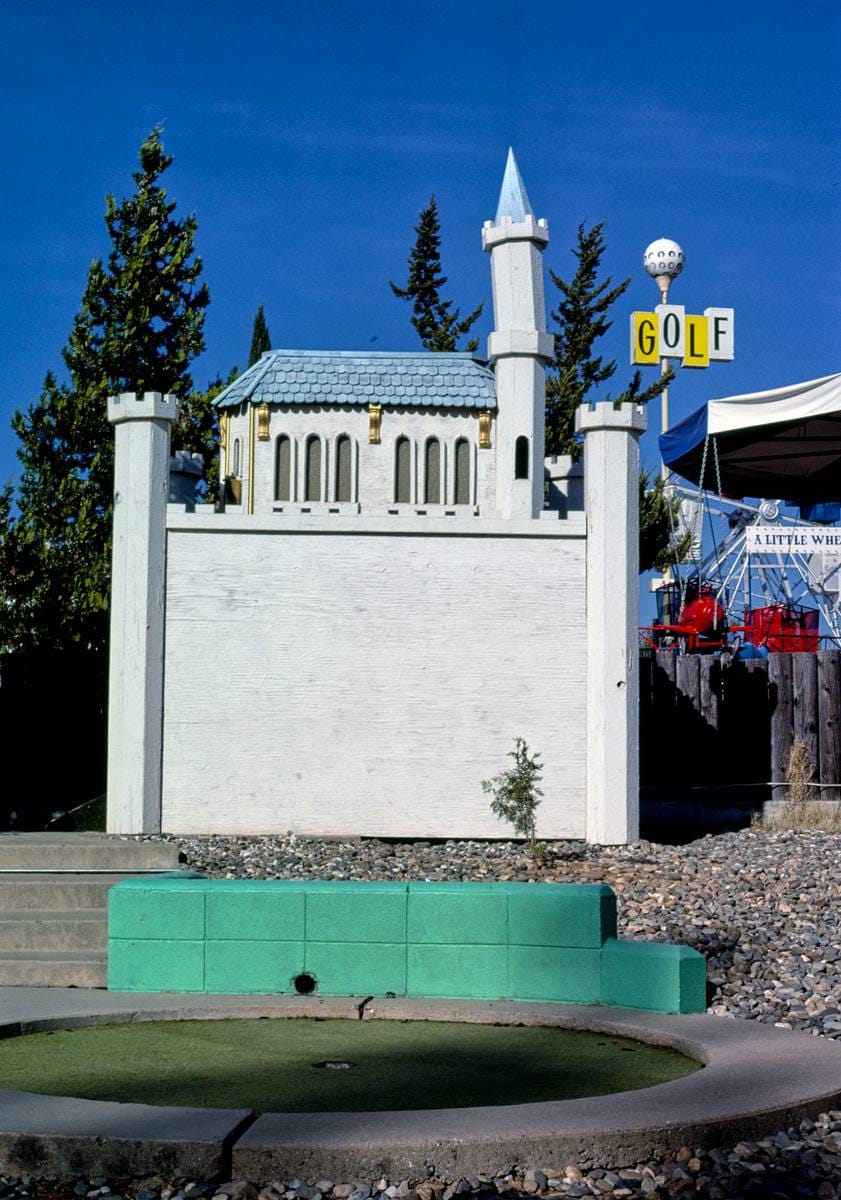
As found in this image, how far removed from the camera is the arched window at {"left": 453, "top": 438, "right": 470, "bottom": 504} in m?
18.8

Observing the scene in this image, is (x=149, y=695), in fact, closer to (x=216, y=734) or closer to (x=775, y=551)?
(x=216, y=734)

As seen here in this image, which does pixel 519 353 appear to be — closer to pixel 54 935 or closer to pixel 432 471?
pixel 432 471

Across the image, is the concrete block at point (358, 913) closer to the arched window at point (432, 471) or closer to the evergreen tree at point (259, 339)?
the arched window at point (432, 471)

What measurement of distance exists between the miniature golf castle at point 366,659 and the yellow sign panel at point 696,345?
28.2m

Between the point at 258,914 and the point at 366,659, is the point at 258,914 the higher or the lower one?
the lower one

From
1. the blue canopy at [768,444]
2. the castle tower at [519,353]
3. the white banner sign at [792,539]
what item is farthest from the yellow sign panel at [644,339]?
the castle tower at [519,353]

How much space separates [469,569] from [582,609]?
1427 mm

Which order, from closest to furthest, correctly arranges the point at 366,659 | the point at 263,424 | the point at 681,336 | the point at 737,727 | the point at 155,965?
the point at 155,965 → the point at 366,659 → the point at 263,424 → the point at 737,727 → the point at 681,336

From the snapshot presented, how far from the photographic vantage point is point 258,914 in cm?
870

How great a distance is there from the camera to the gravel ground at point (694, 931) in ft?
16.8

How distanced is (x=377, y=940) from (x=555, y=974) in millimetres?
1106

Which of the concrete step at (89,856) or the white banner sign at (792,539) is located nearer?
the concrete step at (89,856)

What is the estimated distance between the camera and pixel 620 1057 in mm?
7039

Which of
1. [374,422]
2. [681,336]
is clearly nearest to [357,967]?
[374,422]
